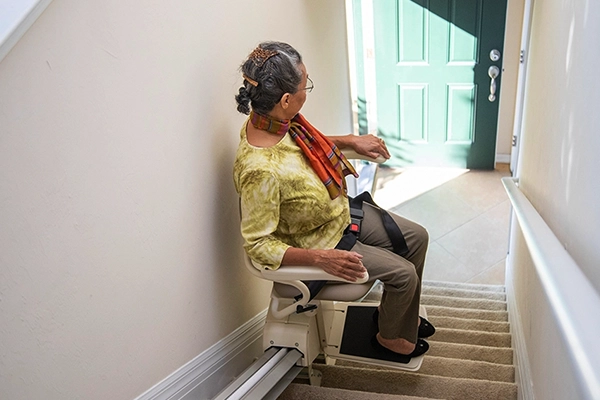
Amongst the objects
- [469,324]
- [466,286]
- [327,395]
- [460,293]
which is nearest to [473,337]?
[469,324]

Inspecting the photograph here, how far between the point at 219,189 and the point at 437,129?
11.1ft

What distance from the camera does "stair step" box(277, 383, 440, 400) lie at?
1912 mm

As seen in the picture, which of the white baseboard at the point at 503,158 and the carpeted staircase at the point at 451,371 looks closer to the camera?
the carpeted staircase at the point at 451,371

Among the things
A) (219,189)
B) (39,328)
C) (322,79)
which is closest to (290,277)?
(219,189)

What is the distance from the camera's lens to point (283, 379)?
77.7 inches

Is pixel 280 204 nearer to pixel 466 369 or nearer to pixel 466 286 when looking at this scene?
pixel 466 369

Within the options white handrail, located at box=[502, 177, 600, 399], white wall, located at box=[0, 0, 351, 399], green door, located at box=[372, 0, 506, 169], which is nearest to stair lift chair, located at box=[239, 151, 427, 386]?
white wall, located at box=[0, 0, 351, 399]

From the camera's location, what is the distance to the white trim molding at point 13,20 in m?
1.05

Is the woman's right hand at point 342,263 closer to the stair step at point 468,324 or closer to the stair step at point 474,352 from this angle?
the stair step at point 474,352

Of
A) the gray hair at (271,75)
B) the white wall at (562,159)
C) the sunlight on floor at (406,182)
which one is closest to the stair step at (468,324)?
the white wall at (562,159)

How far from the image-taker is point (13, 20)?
→ 1065 mm

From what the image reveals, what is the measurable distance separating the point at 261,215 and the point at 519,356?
1.21m

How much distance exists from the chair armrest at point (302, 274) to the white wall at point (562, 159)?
0.62m

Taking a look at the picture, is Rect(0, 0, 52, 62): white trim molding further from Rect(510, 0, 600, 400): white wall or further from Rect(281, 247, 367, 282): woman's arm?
Rect(510, 0, 600, 400): white wall
